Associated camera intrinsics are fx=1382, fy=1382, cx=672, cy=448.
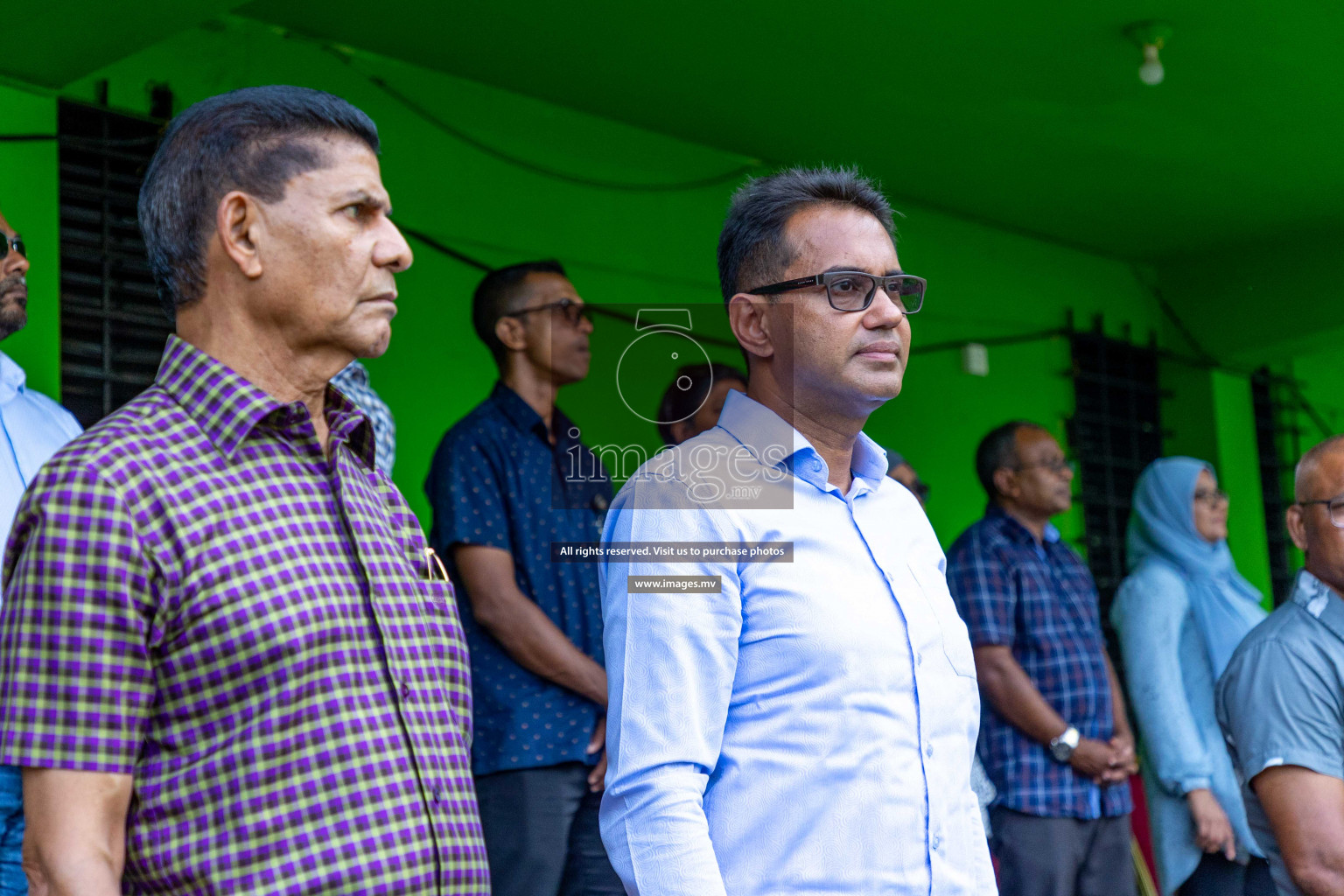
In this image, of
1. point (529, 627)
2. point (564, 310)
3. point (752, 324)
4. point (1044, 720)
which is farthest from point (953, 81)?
Result: point (752, 324)

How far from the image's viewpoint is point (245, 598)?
1336 mm

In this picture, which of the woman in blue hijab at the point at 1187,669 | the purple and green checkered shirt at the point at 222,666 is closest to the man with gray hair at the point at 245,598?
the purple and green checkered shirt at the point at 222,666

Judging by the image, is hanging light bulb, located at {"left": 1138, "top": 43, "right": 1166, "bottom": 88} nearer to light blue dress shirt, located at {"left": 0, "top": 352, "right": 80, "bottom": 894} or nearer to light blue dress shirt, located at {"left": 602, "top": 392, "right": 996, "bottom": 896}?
light blue dress shirt, located at {"left": 602, "top": 392, "right": 996, "bottom": 896}

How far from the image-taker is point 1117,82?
187 inches

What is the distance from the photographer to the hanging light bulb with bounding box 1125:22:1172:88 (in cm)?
430

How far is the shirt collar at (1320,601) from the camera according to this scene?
2.75 meters

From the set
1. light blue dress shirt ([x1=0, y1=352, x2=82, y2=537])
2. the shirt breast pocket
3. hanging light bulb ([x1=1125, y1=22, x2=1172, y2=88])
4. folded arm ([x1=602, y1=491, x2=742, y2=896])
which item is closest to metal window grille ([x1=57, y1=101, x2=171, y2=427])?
light blue dress shirt ([x1=0, y1=352, x2=82, y2=537])

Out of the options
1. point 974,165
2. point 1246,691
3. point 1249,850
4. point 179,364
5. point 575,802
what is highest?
point 974,165

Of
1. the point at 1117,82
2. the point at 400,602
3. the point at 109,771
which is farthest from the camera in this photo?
the point at 1117,82

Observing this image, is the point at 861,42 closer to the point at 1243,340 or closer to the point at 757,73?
the point at 757,73

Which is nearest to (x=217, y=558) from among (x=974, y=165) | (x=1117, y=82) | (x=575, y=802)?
(x=575, y=802)

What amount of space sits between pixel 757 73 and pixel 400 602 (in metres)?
3.49

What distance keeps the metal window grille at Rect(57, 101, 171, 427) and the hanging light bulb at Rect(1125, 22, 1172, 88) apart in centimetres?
295

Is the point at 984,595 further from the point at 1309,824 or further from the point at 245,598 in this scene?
the point at 245,598
